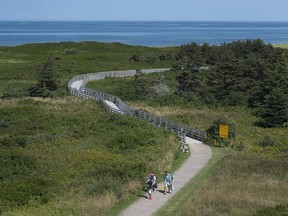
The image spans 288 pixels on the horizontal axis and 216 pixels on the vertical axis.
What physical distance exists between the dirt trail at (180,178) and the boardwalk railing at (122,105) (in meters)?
0.94

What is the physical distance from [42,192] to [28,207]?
66.4 inches

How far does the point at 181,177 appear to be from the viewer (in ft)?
86.2

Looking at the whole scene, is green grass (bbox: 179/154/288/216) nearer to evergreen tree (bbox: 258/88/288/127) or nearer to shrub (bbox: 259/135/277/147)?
shrub (bbox: 259/135/277/147)

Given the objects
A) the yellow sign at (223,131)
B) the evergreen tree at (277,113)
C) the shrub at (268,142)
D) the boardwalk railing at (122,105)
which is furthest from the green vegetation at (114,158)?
the boardwalk railing at (122,105)

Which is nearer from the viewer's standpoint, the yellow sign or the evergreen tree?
the yellow sign

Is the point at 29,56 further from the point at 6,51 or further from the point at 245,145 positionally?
the point at 245,145

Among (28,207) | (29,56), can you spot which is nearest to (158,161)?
(28,207)

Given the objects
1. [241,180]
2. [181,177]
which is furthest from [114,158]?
[241,180]

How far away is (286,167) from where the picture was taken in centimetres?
2778

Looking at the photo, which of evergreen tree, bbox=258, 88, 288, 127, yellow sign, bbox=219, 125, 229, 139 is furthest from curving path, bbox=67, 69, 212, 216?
evergreen tree, bbox=258, 88, 288, 127

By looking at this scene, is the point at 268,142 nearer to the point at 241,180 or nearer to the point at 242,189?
the point at 241,180

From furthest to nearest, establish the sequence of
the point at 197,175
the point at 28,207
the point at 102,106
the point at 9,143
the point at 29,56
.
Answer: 1. the point at 29,56
2. the point at 102,106
3. the point at 9,143
4. the point at 197,175
5. the point at 28,207

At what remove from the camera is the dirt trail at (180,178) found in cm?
2042

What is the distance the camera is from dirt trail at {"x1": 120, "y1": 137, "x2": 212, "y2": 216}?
67.0ft
